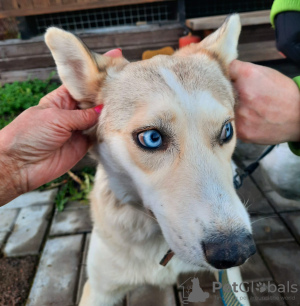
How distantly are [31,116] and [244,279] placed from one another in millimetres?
2106

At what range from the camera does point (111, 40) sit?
522cm

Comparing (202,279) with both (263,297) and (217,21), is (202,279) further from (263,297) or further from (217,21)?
(217,21)

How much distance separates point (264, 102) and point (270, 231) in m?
1.60

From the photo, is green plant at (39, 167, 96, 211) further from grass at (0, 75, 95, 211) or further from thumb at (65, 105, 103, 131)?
thumb at (65, 105, 103, 131)

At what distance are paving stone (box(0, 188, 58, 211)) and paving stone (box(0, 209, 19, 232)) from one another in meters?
0.08

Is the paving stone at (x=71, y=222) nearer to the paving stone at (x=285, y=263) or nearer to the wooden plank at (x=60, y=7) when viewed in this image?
the paving stone at (x=285, y=263)

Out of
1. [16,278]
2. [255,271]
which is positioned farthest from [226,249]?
[16,278]

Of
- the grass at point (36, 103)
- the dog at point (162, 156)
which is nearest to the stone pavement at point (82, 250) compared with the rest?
the grass at point (36, 103)

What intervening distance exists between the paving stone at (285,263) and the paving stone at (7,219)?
8.47 feet

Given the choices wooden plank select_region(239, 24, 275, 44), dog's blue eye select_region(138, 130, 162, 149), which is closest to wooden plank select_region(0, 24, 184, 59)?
wooden plank select_region(239, 24, 275, 44)

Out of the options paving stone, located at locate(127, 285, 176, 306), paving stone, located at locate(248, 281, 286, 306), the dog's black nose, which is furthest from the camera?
paving stone, located at locate(127, 285, 176, 306)

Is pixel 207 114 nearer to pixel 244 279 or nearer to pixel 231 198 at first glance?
pixel 231 198

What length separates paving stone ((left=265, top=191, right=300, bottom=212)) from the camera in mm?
3151

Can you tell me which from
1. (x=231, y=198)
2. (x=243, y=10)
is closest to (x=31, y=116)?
(x=231, y=198)
